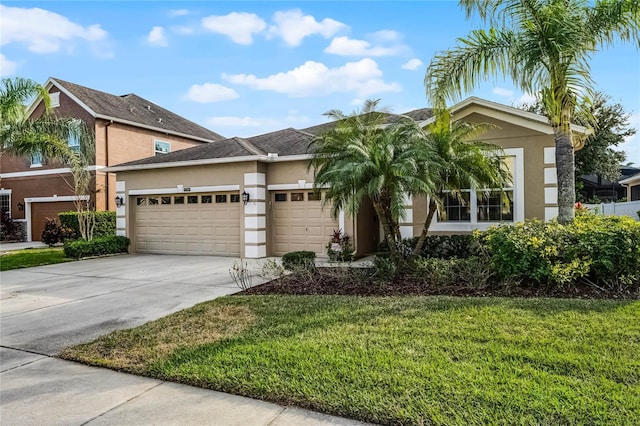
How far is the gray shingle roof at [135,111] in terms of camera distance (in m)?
20.6

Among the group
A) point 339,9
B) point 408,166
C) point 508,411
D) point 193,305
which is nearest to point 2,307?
point 193,305

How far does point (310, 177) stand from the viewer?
1321 cm

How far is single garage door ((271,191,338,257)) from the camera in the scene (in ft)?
43.5

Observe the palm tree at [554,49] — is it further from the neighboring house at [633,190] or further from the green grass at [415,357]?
the neighboring house at [633,190]

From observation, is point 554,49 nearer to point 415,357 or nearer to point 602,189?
point 415,357

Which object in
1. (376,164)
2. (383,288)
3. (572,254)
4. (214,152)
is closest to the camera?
(572,254)

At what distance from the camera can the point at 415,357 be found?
4.12m

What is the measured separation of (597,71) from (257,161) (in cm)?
936

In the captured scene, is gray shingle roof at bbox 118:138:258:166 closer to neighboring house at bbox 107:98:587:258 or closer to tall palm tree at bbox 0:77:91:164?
neighboring house at bbox 107:98:587:258

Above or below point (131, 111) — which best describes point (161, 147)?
below

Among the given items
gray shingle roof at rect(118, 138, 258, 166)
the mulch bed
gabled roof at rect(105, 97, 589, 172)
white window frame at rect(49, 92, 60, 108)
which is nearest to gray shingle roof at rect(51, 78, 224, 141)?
white window frame at rect(49, 92, 60, 108)

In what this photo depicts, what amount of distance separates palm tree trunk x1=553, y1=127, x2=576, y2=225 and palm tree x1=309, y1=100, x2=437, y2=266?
2877 millimetres

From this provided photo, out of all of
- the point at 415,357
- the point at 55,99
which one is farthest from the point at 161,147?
the point at 415,357

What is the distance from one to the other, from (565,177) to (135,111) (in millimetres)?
21526
